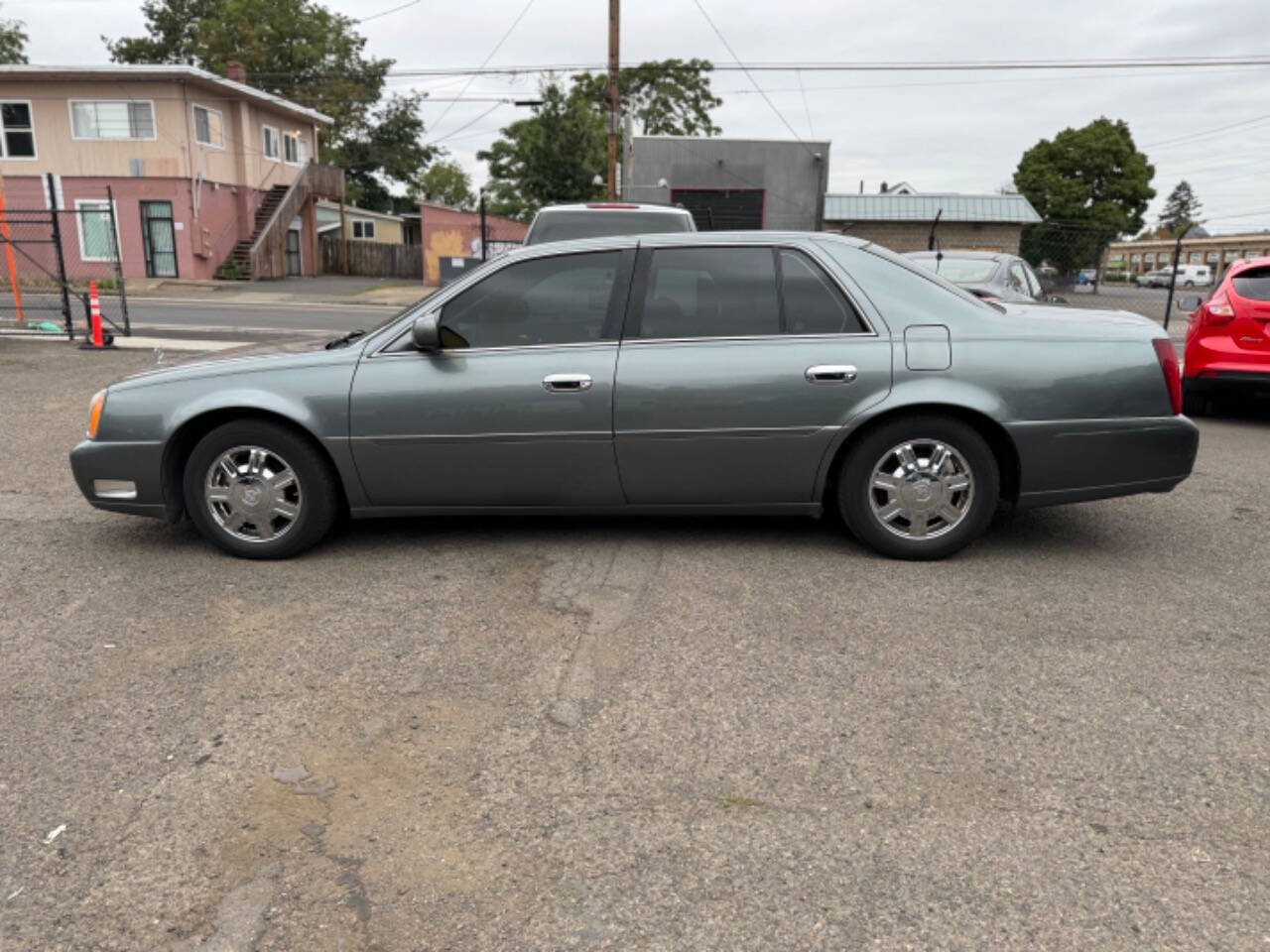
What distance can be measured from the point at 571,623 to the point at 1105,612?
224 cm

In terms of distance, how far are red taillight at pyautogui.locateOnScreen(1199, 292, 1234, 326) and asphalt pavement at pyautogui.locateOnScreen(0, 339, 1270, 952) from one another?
4105 millimetres

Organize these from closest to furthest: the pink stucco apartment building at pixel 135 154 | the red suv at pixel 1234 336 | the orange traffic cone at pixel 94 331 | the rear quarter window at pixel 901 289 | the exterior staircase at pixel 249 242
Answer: the rear quarter window at pixel 901 289 < the red suv at pixel 1234 336 < the orange traffic cone at pixel 94 331 < the pink stucco apartment building at pixel 135 154 < the exterior staircase at pixel 249 242

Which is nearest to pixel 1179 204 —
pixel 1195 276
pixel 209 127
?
pixel 1195 276

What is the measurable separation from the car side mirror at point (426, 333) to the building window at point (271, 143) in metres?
36.0

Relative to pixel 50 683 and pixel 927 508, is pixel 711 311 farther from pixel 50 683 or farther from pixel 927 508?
pixel 50 683

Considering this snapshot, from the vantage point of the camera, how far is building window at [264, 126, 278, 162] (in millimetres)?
36781

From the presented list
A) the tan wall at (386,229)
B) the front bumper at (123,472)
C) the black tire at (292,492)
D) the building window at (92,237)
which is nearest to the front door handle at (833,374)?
the black tire at (292,492)

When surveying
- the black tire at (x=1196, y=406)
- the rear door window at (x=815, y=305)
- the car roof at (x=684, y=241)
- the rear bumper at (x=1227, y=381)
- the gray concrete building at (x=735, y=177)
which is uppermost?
the gray concrete building at (x=735, y=177)

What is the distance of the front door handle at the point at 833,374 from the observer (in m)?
4.65

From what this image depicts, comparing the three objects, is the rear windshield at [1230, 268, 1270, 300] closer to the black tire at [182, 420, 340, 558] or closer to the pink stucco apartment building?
the black tire at [182, 420, 340, 558]

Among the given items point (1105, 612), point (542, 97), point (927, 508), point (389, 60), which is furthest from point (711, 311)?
point (389, 60)

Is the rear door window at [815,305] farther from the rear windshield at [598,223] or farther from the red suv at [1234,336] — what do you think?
the red suv at [1234,336]

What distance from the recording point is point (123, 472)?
486 centimetres

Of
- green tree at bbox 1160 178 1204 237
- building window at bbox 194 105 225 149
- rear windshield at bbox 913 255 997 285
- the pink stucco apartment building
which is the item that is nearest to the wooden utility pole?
rear windshield at bbox 913 255 997 285
